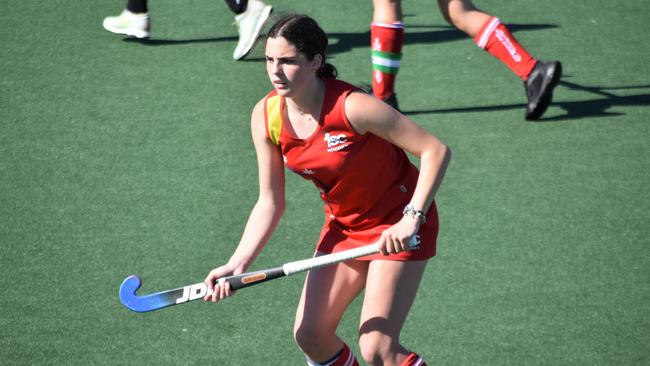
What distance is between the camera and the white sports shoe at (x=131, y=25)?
623cm

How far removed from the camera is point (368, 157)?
3.01 metres

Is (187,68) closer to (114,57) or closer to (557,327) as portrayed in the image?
(114,57)

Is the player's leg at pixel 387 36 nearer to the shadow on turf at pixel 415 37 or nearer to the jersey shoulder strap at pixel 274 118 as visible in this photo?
the shadow on turf at pixel 415 37

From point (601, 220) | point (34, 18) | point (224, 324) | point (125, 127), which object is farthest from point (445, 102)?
point (34, 18)

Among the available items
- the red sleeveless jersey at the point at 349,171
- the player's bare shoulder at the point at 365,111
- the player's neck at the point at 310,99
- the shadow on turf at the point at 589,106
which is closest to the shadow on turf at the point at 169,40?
the shadow on turf at the point at 589,106

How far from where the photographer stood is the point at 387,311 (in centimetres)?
297

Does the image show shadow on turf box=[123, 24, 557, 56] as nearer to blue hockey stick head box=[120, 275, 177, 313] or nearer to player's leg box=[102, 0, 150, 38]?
player's leg box=[102, 0, 150, 38]

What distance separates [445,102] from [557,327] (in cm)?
219

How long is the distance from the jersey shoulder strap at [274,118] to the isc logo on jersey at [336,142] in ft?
0.59

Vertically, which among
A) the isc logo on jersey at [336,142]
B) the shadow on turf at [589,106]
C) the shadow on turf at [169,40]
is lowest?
the shadow on turf at [169,40]

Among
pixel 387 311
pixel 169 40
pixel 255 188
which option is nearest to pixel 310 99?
pixel 387 311

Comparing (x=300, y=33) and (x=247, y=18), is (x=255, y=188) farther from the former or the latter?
(x=300, y=33)

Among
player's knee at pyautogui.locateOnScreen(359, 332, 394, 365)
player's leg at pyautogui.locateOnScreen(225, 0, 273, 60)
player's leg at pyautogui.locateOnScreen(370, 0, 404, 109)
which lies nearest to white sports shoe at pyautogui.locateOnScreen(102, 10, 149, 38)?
player's leg at pyautogui.locateOnScreen(225, 0, 273, 60)

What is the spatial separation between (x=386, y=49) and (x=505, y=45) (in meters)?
0.78
